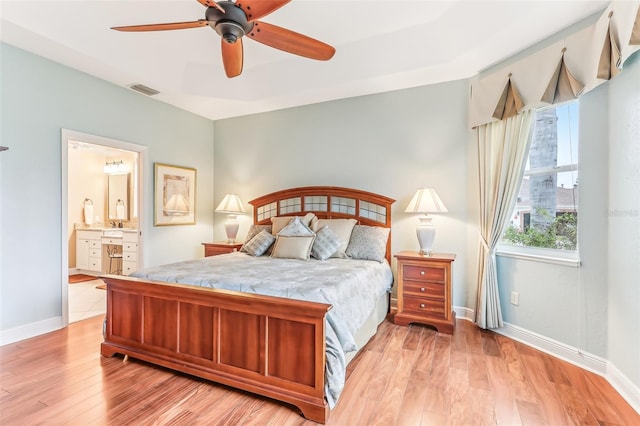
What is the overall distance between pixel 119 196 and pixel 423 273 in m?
6.13

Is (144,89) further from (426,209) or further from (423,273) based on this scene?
(423,273)

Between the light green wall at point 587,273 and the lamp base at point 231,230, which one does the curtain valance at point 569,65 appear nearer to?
the light green wall at point 587,273

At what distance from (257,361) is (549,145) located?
3187 mm

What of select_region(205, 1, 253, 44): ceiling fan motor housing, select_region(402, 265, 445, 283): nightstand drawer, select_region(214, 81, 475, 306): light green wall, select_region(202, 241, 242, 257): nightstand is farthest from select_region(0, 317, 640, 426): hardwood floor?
select_region(205, 1, 253, 44): ceiling fan motor housing

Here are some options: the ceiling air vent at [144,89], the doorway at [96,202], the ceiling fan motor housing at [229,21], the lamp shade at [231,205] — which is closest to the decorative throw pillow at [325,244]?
the lamp shade at [231,205]

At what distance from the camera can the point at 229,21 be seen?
6.35 feet

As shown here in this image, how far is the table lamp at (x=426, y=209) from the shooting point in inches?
137

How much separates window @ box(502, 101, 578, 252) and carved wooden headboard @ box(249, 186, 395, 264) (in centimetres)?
140

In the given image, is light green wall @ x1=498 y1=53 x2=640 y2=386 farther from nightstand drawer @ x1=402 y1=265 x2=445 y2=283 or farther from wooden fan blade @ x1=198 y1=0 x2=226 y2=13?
wooden fan blade @ x1=198 y1=0 x2=226 y2=13

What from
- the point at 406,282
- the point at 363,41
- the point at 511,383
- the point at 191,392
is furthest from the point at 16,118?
the point at 511,383

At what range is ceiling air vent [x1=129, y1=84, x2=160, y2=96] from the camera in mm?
3912

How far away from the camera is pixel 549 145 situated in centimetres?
299

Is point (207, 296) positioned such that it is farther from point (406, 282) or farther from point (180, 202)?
point (180, 202)

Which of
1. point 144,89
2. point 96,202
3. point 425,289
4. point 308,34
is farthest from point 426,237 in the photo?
point 96,202
